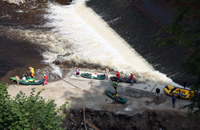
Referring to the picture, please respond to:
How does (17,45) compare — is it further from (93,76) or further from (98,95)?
(98,95)

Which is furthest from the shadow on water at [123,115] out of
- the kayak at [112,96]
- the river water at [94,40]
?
the river water at [94,40]

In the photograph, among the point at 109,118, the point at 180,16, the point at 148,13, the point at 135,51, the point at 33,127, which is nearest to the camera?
the point at 33,127

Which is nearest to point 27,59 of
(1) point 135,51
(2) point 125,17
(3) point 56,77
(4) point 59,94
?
(3) point 56,77

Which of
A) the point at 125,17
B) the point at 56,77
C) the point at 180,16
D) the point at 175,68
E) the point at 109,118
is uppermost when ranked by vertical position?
the point at 125,17

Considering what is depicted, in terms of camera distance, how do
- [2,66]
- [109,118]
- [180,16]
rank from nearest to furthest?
[180,16], [109,118], [2,66]

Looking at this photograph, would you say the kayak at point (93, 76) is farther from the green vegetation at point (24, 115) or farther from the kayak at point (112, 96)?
the green vegetation at point (24, 115)

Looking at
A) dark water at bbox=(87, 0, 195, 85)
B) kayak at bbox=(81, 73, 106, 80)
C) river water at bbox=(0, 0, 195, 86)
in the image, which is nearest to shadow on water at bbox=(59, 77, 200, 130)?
kayak at bbox=(81, 73, 106, 80)

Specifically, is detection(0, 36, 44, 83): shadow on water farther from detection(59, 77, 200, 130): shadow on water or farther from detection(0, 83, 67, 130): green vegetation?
detection(0, 83, 67, 130): green vegetation

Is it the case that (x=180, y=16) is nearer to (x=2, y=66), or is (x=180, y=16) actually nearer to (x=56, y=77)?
(x=56, y=77)
